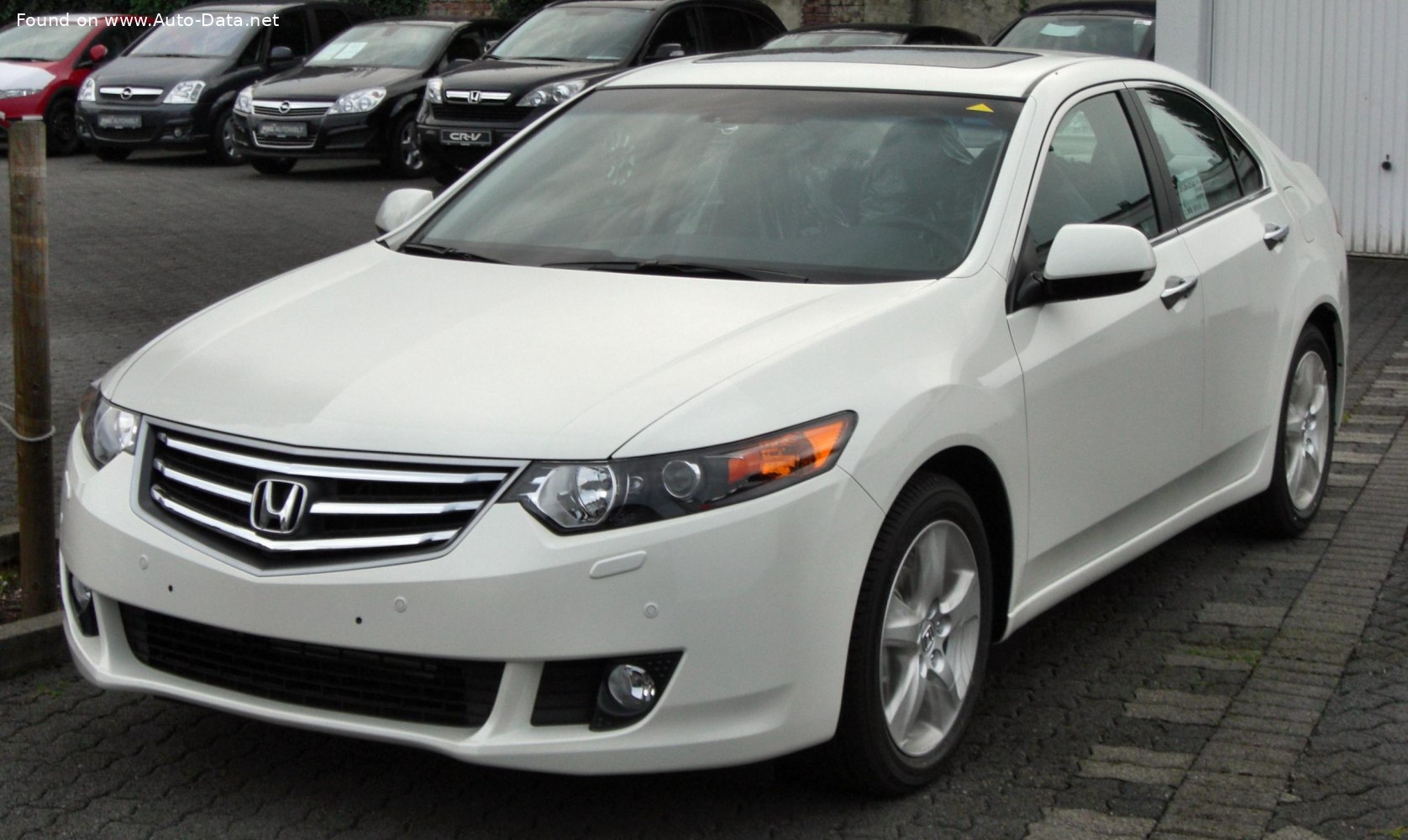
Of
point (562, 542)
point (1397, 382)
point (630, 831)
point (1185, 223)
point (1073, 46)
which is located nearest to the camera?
point (562, 542)

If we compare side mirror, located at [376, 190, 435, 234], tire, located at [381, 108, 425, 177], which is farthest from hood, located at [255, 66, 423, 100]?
side mirror, located at [376, 190, 435, 234]

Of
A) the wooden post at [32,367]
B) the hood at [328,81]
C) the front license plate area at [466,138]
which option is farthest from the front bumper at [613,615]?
the hood at [328,81]

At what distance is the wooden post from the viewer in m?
4.84

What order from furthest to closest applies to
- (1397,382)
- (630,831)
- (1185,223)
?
(1397,382) → (1185,223) → (630,831)

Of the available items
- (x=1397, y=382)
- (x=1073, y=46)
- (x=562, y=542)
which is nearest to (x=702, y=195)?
(x=562, y=542)

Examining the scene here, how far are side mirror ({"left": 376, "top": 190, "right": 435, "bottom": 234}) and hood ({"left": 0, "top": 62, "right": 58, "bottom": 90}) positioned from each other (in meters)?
16.9

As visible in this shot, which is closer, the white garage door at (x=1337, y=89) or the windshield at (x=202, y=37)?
the white garage door at (x=1337, y=89)

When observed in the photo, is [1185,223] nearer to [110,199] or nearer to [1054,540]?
Result: [1054,540]

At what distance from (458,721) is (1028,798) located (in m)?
1.32

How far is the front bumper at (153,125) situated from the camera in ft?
63.3

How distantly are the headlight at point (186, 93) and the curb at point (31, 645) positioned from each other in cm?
1526

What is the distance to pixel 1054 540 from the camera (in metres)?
4.62

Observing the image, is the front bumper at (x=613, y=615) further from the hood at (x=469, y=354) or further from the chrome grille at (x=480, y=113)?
the chrome grille at (x=480, y=113)

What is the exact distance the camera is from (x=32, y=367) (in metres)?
4.95
